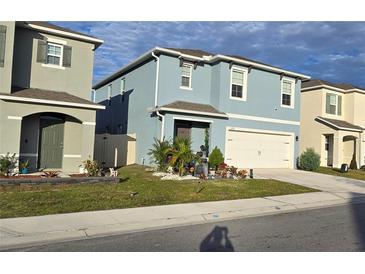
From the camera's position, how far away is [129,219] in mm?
8031

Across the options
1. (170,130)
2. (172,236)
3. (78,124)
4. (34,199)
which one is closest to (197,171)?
(170,130)

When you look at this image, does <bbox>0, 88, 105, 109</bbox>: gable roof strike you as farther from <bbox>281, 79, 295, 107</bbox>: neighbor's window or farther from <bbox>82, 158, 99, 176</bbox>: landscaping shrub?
<bbox>281, 79, 295, 107</bbox>: neighbor's window

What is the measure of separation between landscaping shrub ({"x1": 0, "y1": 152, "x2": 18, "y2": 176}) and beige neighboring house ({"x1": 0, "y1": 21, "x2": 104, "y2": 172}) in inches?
9.9

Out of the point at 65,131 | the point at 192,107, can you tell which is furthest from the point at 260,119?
the point at 65,131

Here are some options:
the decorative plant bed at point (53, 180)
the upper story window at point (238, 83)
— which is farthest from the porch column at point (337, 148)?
the decorative plant bed at point (53, 180)

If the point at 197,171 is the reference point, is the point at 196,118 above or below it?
above

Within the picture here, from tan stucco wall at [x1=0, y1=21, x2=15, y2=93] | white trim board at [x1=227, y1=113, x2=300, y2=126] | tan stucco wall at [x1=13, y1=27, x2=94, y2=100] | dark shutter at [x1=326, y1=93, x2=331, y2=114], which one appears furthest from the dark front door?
dark shutter at [x1=326, y1=93, x2=331, y2=114]

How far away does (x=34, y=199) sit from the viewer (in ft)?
31.1

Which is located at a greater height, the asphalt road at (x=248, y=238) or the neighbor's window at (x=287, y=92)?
the neighbor's window at (x=287, y=92)

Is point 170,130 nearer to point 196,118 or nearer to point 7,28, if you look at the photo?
point 196,118

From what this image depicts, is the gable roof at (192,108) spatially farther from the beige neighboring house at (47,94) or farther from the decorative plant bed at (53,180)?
the decorative plant bed at (53,180)

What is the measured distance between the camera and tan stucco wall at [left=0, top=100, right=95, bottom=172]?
1334 cm

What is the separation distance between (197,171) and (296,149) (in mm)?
9991

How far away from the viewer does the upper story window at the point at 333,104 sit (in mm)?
27594
